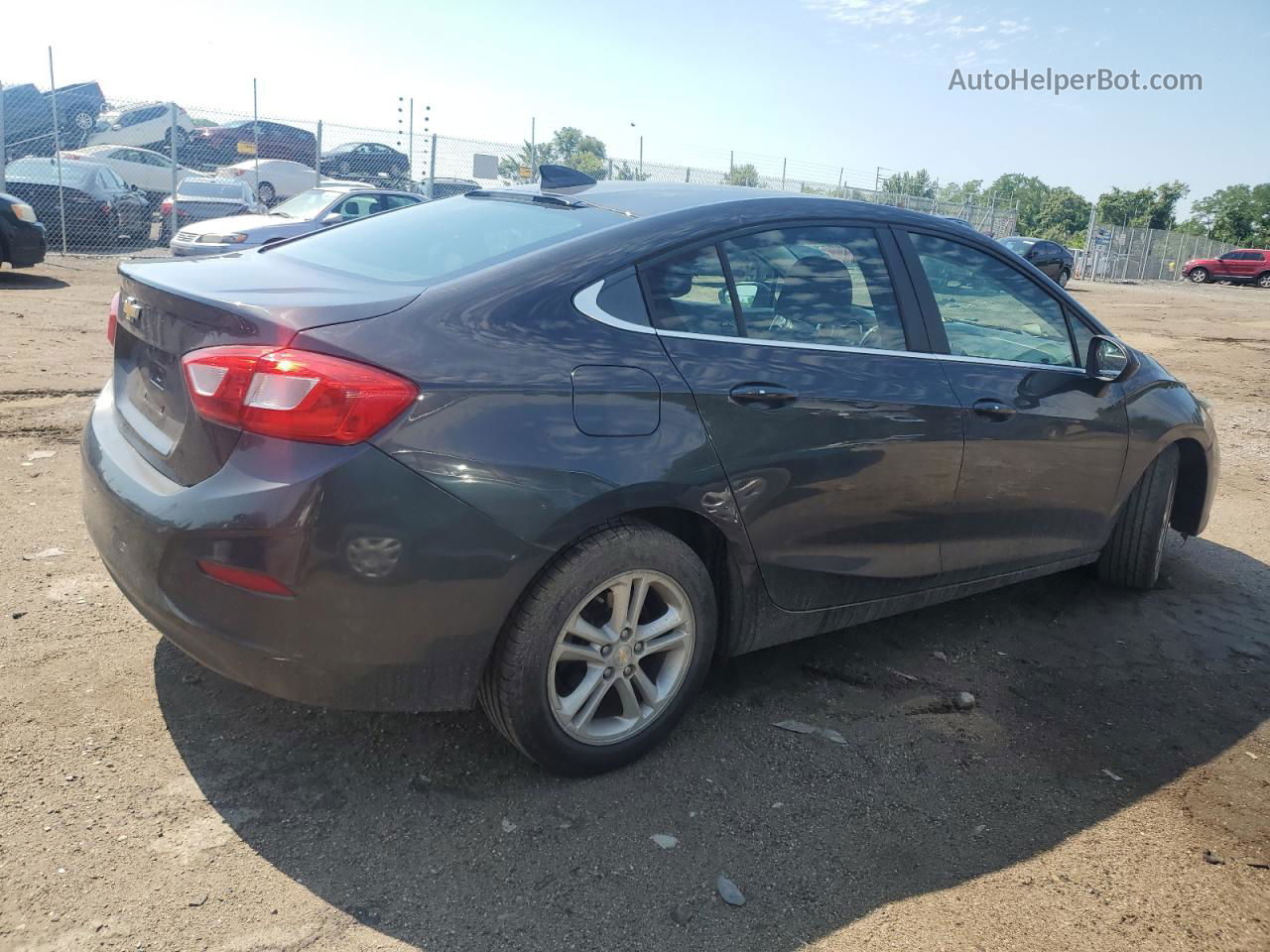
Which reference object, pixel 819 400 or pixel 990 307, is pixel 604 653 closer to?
pixel 819 400

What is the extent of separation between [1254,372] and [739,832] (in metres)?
12.6

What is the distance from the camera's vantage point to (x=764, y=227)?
10.3 feet

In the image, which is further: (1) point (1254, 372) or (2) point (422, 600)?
(1) point (1254, 372)

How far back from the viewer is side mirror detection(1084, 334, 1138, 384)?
3889 mm

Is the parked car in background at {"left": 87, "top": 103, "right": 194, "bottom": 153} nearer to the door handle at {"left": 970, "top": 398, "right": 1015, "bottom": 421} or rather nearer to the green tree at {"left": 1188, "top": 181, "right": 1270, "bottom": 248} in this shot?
the door handle at {"left": 970, "top": 398, "right": 1015, "bottom": 421}

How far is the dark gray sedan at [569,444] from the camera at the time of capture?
2.31 meters

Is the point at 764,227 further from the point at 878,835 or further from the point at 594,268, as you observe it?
the point at 878,835

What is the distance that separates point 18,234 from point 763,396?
1235 centimetres

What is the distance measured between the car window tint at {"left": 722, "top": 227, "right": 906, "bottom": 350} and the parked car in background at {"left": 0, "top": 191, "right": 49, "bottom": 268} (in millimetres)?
12053

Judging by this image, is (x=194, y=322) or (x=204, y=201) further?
(x=204, y=201)

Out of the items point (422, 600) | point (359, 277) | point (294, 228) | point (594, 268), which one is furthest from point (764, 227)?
point (294, 228)

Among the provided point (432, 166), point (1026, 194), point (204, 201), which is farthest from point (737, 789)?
point (1026, 194)

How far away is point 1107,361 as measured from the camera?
3.94 metres

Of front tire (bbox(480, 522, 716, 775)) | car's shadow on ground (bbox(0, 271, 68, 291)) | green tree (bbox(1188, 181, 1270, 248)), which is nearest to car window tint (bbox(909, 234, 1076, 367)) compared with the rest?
front tire (bbox(480, 522, 716, 775))
